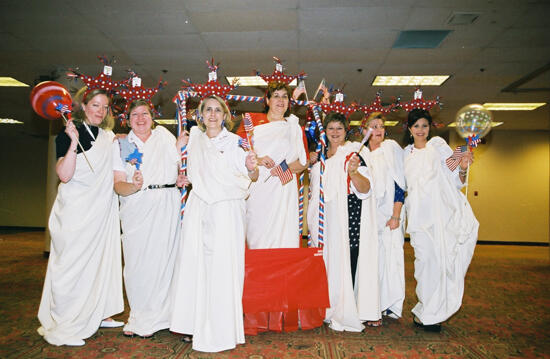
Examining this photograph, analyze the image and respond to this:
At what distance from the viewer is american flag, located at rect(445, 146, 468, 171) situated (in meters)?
3.32

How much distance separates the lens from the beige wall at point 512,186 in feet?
39.5

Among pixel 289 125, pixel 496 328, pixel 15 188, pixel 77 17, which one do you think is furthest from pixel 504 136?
pixel 15 188

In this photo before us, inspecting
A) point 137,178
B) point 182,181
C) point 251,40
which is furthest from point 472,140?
point 251,40

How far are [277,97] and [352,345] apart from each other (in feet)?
6.89

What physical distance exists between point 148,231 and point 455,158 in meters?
2.69

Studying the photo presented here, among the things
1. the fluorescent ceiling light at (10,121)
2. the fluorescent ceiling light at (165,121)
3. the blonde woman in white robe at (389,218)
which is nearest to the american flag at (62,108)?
the blonde woman in white robe at (389,218)

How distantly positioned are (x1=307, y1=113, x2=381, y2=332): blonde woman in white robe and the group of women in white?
0.01 m

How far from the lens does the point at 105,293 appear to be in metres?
3.03

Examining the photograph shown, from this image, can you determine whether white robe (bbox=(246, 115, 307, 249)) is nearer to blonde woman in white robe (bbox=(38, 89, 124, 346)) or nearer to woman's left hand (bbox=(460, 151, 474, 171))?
blonde woman in white robe (bbox=(38, 89, 124, 346))

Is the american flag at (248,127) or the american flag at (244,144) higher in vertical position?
the american flag at (248,127)

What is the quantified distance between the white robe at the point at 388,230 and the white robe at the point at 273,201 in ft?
2.69

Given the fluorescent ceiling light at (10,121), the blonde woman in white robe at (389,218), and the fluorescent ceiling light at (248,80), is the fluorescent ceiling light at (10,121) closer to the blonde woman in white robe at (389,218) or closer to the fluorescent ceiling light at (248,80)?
the fluorescent ceiling light at (248,80)

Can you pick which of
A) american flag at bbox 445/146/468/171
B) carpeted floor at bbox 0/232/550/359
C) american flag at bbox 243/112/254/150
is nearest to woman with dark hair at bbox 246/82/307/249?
american flag at bbox 243/112/254/150

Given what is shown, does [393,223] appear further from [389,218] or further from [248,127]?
[248,127]
